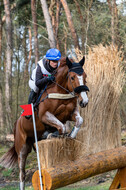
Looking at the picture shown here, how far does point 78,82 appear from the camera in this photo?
343cm

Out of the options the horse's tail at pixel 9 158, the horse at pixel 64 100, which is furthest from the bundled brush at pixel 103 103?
the horse's tail at pixel 9 158

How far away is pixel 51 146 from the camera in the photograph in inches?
124

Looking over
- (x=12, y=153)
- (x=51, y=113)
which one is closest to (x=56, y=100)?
(x=51, y=113)

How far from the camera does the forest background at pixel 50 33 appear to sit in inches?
349

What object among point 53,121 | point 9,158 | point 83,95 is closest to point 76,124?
point 53,121

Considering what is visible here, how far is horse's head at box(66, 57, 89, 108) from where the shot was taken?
11.0 feet

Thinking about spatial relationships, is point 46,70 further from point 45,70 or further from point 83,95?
point 83,95

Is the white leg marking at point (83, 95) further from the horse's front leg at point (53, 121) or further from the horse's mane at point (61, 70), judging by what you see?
the horse's front leg at point (53, 121)

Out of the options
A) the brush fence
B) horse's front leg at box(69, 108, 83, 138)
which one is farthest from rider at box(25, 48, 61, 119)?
the brush fence

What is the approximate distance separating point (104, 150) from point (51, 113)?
0.91 meters

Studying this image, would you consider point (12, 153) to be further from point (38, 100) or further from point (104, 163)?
point (104, 163)

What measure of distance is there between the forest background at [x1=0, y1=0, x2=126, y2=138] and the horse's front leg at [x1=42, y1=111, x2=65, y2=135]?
1671 millimetres

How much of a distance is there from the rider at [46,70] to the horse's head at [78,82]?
246 millimetres

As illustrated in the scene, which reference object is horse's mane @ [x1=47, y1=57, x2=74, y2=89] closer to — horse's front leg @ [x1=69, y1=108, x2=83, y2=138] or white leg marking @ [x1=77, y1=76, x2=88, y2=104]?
white leg marking @ [x1=77, y1=76, x2=88, y2=104]
